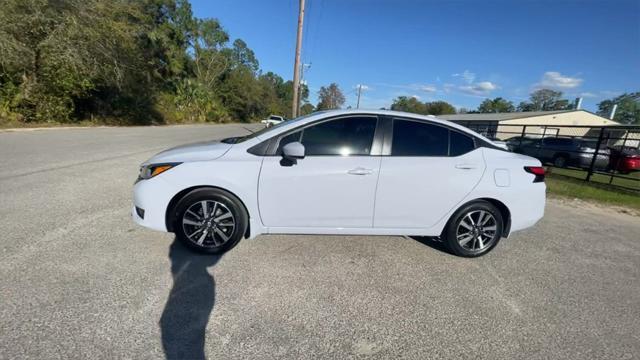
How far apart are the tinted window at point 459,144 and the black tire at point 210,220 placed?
2395mm

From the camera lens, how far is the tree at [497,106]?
305ft

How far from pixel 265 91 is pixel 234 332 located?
250 feet

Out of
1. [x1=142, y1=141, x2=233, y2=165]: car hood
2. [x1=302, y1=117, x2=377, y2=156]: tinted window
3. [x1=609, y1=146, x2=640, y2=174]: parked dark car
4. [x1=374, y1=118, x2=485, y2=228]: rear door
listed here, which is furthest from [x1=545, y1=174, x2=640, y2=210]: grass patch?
[x1=142, y1=141, x2=233, y2=165]: car hood

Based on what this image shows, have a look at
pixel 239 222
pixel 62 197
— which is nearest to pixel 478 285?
pixel 239 222

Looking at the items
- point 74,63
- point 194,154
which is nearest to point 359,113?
point 194,154

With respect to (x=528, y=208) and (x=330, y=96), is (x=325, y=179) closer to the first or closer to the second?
(x=528, y=208)

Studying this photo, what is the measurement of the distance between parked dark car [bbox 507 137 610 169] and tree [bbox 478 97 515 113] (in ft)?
310

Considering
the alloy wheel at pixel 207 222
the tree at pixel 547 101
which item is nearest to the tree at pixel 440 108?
the tree at pixel 547 101

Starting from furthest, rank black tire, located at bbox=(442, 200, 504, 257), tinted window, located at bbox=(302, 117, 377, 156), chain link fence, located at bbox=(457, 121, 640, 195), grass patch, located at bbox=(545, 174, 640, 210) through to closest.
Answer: chain link fence, located at bbox=(457, 121, 640, 195) → grass patch, located at bbox=(545, 174, 640, 210) → black tire, located at bbox=(442, 200, 504, 257) → tinted window, located at bbox=(302, 117, 377, 156)

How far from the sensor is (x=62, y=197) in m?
4.33

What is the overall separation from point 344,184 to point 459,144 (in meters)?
1.42

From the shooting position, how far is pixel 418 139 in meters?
3.10

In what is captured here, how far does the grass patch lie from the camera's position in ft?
21.0

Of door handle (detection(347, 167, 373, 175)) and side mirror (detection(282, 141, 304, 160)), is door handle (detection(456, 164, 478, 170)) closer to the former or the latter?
door handle (detection(347, 167, 373, 175))
